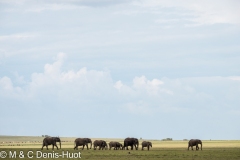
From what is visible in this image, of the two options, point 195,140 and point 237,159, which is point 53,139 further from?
point 237,159

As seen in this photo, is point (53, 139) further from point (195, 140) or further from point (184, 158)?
point (184, 158)

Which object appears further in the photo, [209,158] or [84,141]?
[84,141]

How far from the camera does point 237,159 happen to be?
185 ft

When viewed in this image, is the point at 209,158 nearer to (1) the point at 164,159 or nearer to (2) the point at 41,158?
(1) the point at 164,159

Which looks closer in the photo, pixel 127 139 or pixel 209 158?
pixel 209 158

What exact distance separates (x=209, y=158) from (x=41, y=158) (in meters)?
16.8

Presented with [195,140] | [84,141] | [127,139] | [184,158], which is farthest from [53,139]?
[184,158]

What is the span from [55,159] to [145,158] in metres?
8.99

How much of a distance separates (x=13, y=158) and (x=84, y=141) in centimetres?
2325

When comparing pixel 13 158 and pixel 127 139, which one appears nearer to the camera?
pixel 13 158

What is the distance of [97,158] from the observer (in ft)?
188

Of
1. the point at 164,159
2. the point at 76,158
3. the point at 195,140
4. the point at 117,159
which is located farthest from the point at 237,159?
the point at 195,140

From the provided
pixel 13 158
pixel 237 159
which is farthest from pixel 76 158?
pixel 237 159

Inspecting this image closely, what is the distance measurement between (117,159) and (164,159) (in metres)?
4.76
